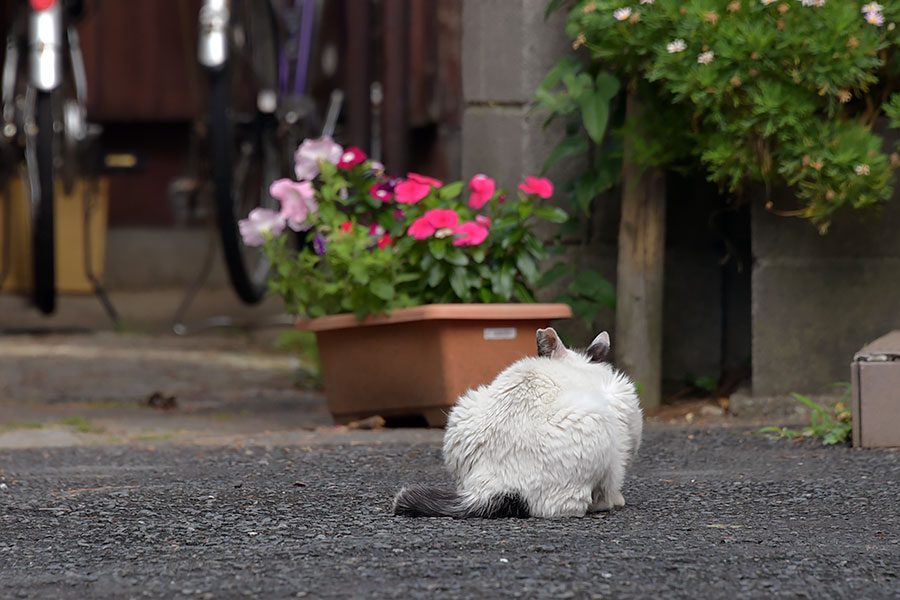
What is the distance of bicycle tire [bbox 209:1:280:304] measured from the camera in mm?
5668

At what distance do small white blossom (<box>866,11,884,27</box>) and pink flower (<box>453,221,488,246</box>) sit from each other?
4.23 ft

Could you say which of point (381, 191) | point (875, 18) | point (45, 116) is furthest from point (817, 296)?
point (45, 116)

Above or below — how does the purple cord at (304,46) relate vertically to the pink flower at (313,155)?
above

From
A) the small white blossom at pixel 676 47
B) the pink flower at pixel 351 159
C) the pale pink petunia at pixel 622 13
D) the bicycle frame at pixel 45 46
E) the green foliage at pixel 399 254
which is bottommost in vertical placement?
the green foliage at pixel 399 254

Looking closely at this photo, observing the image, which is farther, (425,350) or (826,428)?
(425,350)

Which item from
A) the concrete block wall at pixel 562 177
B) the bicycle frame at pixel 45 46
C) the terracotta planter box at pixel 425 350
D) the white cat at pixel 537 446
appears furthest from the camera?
the bicycle frame at pixel 45 46

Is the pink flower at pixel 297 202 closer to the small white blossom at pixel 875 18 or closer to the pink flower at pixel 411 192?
the pink flower at pixel 411 192

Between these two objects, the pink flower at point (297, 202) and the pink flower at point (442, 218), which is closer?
the pink flower at point (442, 218)

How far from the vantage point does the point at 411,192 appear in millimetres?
3896

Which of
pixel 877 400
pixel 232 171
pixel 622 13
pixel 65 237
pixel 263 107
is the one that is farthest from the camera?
pixel 65 237

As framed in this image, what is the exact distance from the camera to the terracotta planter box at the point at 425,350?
3760 millimetres

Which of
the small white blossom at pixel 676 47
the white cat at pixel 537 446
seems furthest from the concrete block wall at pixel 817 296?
the white cat at pixel 537 446

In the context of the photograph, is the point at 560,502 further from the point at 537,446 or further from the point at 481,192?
the point at 481,192

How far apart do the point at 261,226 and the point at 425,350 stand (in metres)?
0.75
